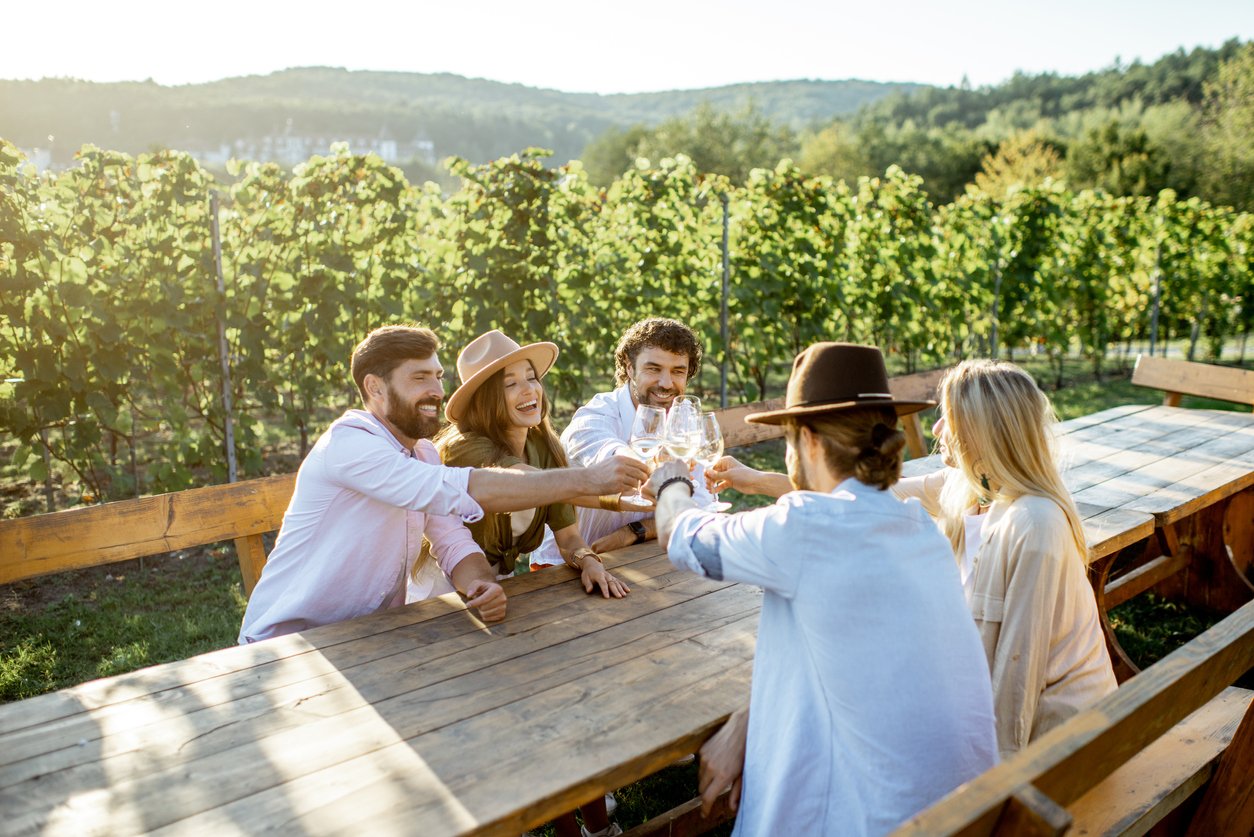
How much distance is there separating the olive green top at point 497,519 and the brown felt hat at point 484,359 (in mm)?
125

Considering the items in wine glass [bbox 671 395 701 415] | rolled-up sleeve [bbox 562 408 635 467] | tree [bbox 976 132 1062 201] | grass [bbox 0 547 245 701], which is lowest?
grass [bbox 0 547 245 701]

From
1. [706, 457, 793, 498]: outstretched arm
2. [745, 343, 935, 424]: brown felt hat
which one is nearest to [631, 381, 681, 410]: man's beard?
[706, 457, 793, 498]: outstretched arm

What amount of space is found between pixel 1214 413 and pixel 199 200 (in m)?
6.25

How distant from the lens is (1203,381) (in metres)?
5.76

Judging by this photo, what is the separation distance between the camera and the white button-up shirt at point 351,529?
97.0 inches

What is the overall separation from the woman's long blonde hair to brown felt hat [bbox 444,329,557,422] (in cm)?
131

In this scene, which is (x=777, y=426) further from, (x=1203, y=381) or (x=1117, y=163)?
(x=1117, y=163)

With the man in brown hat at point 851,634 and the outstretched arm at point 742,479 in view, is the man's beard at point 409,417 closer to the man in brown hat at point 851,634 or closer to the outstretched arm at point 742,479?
the outstretched arm at point 742,479

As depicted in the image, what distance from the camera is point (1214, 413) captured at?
525cm

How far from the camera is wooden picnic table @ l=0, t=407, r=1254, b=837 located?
149cm

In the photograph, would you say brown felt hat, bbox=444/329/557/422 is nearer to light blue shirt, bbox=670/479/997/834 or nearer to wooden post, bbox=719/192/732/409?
light blue shirt, bbox=670/479/997/834

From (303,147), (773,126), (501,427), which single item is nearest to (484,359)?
(501,427)

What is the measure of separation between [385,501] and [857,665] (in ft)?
4.63

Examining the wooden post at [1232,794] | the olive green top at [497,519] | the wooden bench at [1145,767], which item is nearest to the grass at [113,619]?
the olive green top at [497,519]
